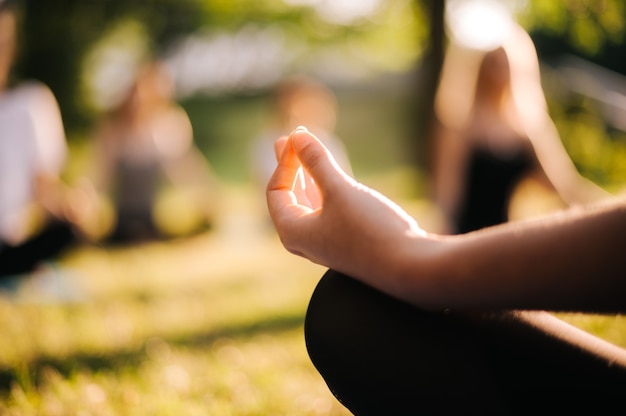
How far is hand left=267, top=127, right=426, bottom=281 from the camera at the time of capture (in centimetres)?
97

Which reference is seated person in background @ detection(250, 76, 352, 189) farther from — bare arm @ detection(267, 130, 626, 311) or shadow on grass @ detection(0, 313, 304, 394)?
bare arm @ detection(267, 130, 626, 311)

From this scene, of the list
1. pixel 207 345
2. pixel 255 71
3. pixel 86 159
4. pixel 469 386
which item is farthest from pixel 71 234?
pixel 255 71

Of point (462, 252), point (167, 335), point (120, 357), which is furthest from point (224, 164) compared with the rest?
point (462, 252)

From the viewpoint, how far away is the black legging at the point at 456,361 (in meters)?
1.09

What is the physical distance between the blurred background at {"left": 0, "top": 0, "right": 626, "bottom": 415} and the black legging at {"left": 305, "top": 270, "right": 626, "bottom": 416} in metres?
1.23

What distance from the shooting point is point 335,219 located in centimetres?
102

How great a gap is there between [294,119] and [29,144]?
3.69 meters

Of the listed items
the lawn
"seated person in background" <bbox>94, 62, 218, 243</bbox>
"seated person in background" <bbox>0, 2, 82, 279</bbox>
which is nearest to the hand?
the lawn

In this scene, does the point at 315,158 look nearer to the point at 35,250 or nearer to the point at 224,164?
the point at 35,250

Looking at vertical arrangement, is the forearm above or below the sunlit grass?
above

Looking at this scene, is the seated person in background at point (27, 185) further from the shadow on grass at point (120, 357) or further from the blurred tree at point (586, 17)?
the blurred tree at point (586, 17)

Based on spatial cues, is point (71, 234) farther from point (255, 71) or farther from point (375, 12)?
point (255, 71)

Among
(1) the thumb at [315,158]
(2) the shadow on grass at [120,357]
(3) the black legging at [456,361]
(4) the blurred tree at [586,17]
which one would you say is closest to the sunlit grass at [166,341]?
(2) the shadow on grass at [120,357]

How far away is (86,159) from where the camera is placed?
36.9 feet
